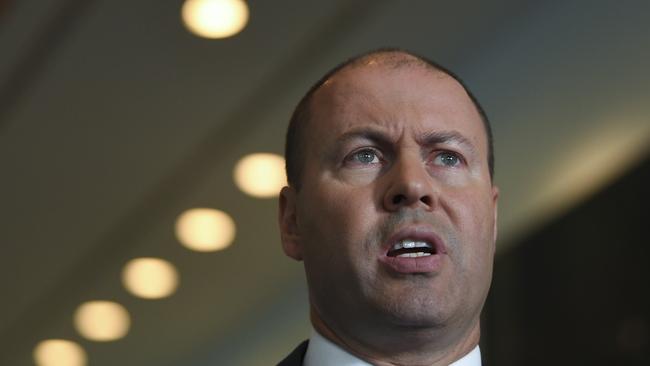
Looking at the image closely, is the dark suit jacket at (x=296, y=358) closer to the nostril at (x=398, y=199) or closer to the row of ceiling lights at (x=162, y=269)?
the nostril at (x=398, y=199)

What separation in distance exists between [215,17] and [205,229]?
76 cm

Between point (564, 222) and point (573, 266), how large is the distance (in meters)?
0.09

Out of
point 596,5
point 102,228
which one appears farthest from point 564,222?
point 102,228

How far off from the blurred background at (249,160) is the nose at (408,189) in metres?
1.13

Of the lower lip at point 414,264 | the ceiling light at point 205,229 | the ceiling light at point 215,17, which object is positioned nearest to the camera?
the lower lip at point 414,264

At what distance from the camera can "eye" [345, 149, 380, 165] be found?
1.33m

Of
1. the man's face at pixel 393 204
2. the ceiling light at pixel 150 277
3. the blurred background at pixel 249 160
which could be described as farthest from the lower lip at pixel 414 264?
the ceiling light at pixel 150 277

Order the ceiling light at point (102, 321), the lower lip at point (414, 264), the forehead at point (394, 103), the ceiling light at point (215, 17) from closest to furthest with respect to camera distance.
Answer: the lower lip at point (414, 264), the forehead at point (394, 103), the ceiling light at point (215, 17), the ceiling light at point (102, 321)

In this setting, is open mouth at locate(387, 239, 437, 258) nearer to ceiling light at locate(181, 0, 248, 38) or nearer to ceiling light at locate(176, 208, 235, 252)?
ceiling light at locate(181, 0, 248, 38)

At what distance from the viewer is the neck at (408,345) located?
1.28m

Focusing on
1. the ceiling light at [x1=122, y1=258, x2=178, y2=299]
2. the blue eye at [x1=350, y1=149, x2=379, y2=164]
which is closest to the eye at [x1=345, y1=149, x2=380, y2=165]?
the blue eye at [x1=350, y1=149, x2=379, y2=164]

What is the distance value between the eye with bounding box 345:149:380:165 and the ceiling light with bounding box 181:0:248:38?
112 centimetres

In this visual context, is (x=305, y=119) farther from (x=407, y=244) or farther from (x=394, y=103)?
(x=407, y=244)

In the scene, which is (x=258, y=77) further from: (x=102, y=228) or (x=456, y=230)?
(x=456, y=230)
